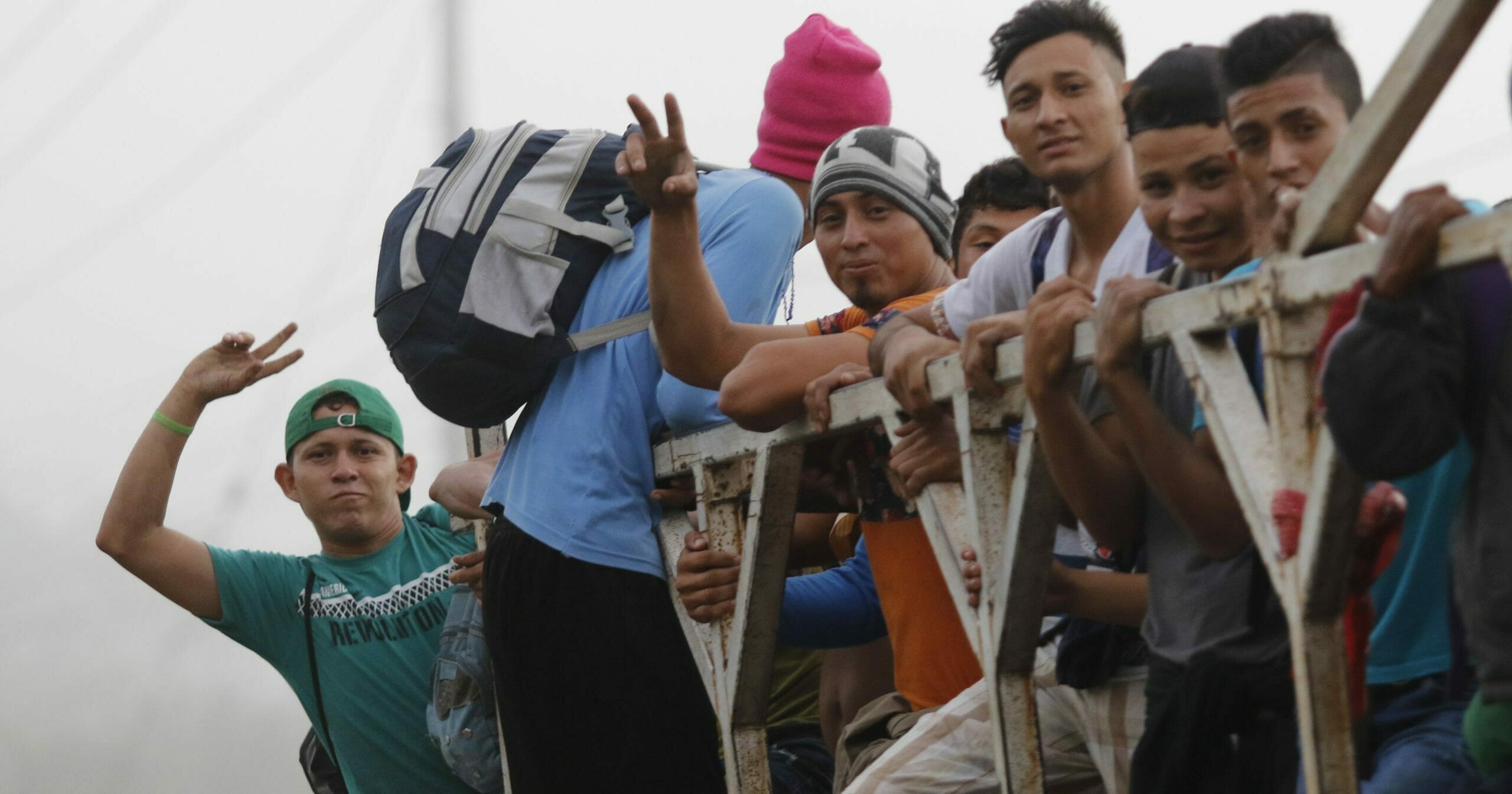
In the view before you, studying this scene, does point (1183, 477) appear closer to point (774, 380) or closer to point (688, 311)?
point (774, 380)

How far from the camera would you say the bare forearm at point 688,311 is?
10.1 feet

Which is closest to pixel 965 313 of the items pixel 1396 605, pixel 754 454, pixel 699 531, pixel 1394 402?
pixel 754 454

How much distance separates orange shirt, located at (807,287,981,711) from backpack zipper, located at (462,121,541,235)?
2.72ft

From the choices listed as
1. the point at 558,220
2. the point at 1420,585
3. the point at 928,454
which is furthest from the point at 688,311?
the point at 1420,585

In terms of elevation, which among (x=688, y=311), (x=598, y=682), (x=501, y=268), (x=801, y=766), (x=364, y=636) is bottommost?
(x=801, y=766)

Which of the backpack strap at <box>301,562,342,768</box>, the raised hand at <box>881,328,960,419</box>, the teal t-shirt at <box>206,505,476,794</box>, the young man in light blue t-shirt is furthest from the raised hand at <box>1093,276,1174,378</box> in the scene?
the backpack strap at <box>301,562,342,768</box>

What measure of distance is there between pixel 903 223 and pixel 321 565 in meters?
2.30

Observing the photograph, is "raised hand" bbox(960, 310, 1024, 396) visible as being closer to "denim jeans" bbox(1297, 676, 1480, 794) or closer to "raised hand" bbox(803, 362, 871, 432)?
"raised hand" bbox(803, 362, 871, 432)

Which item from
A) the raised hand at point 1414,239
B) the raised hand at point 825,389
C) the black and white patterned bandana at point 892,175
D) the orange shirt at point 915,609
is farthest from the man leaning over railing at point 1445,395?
the black and white patterned bandana at point 892,175

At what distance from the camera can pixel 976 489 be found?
103 inches

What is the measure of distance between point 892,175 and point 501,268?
0.81 metres

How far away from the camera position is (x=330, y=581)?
4910 millimetres

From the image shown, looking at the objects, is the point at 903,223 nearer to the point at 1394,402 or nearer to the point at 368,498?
the point at 1394,402

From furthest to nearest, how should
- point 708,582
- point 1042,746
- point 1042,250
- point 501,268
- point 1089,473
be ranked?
point 501,268, point 708,582, point 1042,250, point 1042,746, point 1089,473
